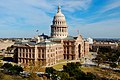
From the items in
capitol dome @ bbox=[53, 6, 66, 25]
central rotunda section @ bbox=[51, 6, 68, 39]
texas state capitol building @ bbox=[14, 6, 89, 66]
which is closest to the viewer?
texas state capitol building @ bbox=[14, 6, 89, 66]

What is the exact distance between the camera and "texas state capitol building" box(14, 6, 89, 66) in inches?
3506

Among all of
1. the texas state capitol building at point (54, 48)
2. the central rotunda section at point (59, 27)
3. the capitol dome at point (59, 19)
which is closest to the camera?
the texas state capitol building at point (54, 48)

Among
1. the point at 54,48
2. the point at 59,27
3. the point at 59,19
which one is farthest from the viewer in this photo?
the point at 59,19

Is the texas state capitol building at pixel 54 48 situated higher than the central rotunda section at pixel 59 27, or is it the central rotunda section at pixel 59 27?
the central rotunda section at pixel 59 27

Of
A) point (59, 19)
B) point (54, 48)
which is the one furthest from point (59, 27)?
point (54, 48)

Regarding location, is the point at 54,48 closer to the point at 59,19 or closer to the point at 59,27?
the point at 59,27

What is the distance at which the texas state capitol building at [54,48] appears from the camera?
292ft

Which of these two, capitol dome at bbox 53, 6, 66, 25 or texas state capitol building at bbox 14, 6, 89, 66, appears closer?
texas state capitol building at bbox 14, 6, 89, 66

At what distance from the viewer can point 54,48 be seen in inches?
3784

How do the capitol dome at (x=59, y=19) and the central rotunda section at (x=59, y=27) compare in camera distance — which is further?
the capitol dome at (x=59, y=19)

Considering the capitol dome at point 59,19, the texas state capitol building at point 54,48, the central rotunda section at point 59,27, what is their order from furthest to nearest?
the capitol dome at point 59,19, the central rotunda section at point 59,27, the texas state capitol building at point 54,48

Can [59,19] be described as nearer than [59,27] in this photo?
No

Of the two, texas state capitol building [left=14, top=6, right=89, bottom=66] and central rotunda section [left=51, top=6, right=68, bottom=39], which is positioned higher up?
central rotunda section [left=51, top=6, right=68, bottom=39]

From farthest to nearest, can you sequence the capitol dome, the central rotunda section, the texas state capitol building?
the capitol dome
the central rotunda section
the texas state capitol building
